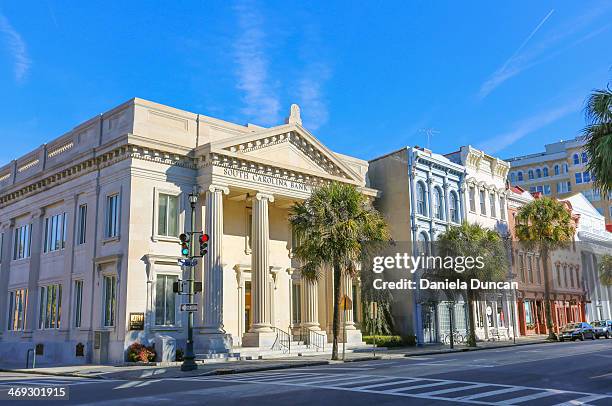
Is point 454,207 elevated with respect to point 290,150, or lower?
lower

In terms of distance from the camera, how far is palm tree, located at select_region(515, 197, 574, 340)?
49219mm

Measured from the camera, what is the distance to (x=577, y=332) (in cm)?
4734

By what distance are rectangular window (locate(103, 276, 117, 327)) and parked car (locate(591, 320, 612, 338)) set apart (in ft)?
128

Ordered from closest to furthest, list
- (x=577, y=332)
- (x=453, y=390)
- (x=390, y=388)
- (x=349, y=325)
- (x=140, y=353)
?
(x=453, y=390) < (x=390, y=388) < (x=140, y=353) < (x=349, y=325) < (x=577, y=332)

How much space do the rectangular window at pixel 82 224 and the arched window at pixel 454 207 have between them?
88.3ft

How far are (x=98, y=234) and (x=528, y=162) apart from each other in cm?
7940

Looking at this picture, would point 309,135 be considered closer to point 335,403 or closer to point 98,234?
point 98,234

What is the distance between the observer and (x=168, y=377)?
2092cm

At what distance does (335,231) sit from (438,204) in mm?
19459

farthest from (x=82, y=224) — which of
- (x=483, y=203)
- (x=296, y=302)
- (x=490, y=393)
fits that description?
(x=483, y=203)

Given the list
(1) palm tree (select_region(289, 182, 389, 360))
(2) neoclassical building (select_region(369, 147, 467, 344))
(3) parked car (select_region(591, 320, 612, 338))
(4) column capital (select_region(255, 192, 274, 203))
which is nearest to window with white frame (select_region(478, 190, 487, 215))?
(2) neoclassical building (select_region(369, 147, 467, 344))

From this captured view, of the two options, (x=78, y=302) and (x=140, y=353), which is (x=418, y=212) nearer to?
(x=140, y=353)

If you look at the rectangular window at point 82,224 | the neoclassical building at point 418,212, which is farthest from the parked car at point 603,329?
the rectangular window at point 82,224

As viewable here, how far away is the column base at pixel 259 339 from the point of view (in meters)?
30.4
